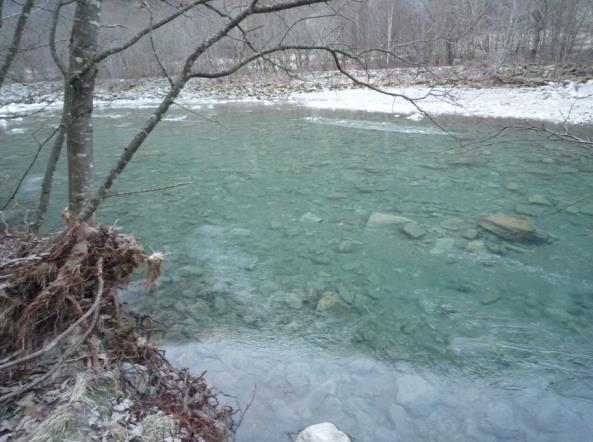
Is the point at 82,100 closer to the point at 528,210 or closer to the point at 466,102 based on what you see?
the point at 528,210

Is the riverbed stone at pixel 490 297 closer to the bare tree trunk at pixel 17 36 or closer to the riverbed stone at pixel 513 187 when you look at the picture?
the riverbed stone at pixel 513 187

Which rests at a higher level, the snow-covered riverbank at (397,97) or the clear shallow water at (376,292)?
the snow-covered riverbank at (397,97)

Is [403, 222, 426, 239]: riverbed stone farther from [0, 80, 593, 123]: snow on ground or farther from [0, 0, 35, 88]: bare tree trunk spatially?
[0, 80, 593, 123]: snow on ground

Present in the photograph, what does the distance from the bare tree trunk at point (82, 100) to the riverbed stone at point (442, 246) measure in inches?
167

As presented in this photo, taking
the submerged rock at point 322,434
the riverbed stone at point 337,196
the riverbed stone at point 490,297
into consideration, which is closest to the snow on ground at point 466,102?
the riverbed stone at point 337,196

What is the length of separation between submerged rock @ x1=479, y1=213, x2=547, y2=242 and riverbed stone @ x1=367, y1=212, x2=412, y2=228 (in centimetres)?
120

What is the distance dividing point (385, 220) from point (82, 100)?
4.65m

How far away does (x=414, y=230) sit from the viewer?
6098mm

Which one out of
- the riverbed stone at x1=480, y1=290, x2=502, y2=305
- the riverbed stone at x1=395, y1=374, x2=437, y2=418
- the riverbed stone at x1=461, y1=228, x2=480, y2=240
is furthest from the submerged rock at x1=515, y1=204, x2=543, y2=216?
the riverbed stone at x1=395, y1=374, x2=437, y2=418

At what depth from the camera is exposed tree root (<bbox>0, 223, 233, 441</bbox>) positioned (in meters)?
2.26

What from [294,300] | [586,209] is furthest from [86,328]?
[586,209]

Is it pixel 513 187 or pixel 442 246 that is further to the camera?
pixel 513 187

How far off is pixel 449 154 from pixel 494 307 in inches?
261

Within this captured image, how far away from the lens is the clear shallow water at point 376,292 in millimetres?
3023
